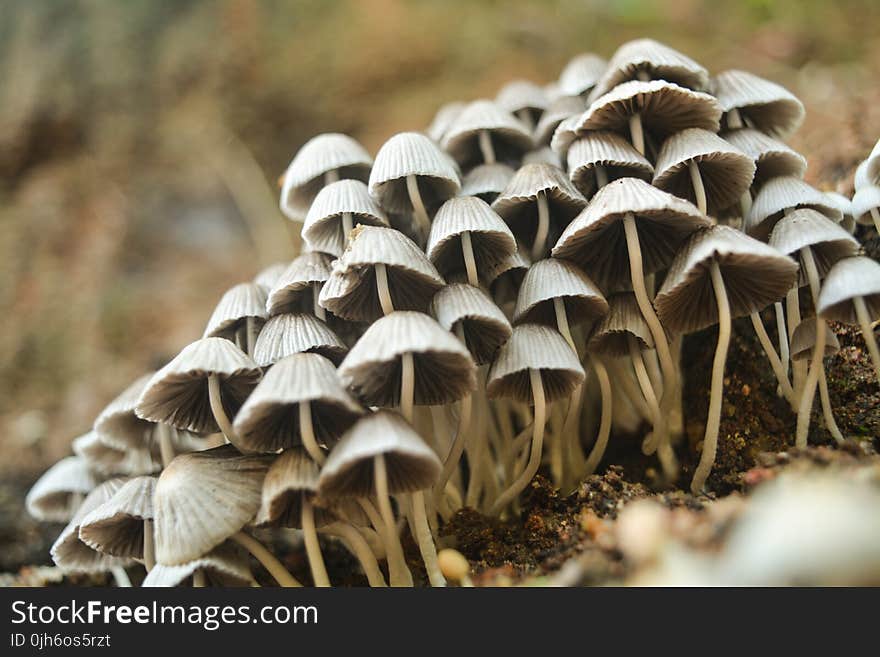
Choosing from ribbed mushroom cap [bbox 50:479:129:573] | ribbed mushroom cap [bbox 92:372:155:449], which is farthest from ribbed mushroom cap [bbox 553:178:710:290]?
A: ribbed mushroom cap [bbox 50:479:129:573]

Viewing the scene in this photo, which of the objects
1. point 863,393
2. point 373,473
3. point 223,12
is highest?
point 223,12

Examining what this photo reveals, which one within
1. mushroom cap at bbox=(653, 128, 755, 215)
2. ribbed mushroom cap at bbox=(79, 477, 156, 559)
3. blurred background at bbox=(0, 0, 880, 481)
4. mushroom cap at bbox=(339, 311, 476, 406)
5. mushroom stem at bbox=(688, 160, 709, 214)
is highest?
blurred background at bbox=(0, 0, 880, 481)

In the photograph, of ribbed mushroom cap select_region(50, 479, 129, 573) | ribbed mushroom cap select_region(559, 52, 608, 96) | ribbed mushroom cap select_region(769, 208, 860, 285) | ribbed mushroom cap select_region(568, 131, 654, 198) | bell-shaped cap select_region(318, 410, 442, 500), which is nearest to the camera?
bell-shaped cap select_region(318, 410, 442, 500)

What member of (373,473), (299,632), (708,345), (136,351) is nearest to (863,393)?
(708,345)

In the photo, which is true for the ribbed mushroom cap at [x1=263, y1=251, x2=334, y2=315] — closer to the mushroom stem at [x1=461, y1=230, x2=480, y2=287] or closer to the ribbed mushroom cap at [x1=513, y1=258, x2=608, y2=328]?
the mushroom stem at [x1=461, y1=230, x2=480, y2=287]

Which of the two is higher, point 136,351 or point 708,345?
point 136,351

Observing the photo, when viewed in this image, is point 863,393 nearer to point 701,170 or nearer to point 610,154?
point 701,170

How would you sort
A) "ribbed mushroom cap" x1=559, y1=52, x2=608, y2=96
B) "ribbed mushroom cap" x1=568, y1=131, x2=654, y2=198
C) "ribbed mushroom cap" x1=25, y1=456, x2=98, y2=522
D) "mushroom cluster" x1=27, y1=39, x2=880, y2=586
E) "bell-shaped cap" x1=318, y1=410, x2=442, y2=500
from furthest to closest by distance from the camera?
"ribbed mushroom cap" x1=25, y1=456, x2=98, y2=522 < "ribbed mushroom cap" x1=559, y1=52, x2=608, y2=96 < "ribbed mushroom cap" x1=568, y1=131, x2=654, y2=198 < "mushroom cluster" x1=27, y1=39, x2=880, y2=586 < "bell-shaped cap" x1=318, y1=410, x2=442, y2=500

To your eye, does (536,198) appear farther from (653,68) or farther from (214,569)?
(214,569)
